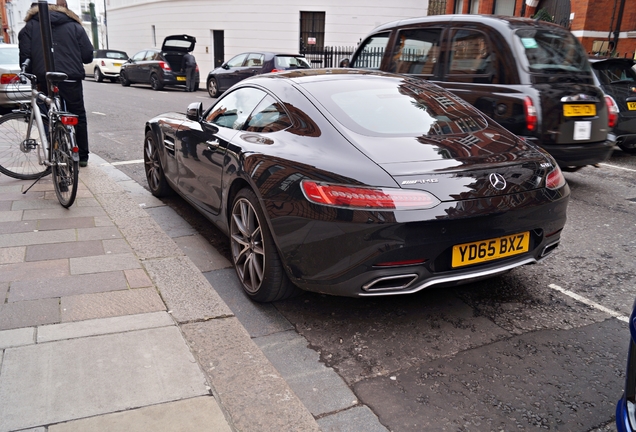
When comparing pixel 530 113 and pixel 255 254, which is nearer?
pixel 255 254

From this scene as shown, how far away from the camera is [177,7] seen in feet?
109

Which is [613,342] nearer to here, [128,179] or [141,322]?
[141,322]

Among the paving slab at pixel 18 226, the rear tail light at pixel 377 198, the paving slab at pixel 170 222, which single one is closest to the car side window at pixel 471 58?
the paving slab at pixel 170 222

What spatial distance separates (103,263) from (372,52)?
5.46 m

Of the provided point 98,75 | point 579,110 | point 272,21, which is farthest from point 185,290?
point 98,75

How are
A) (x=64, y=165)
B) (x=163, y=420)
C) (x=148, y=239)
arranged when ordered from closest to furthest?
(x=163, y=420), (x=148, y=239), (x=64, y=165)

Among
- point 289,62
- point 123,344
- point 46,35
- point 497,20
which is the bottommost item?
point 123,344

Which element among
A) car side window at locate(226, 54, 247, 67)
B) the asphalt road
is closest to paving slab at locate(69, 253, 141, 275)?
the asphalt road

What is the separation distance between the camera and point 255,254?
12.2 ft

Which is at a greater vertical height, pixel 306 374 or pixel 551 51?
pixel 551 51

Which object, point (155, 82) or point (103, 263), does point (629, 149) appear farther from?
point (155, 82)

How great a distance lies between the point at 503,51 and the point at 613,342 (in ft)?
12.8

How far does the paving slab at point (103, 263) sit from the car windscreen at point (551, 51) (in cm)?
449

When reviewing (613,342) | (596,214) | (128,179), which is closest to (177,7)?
(128,179)
